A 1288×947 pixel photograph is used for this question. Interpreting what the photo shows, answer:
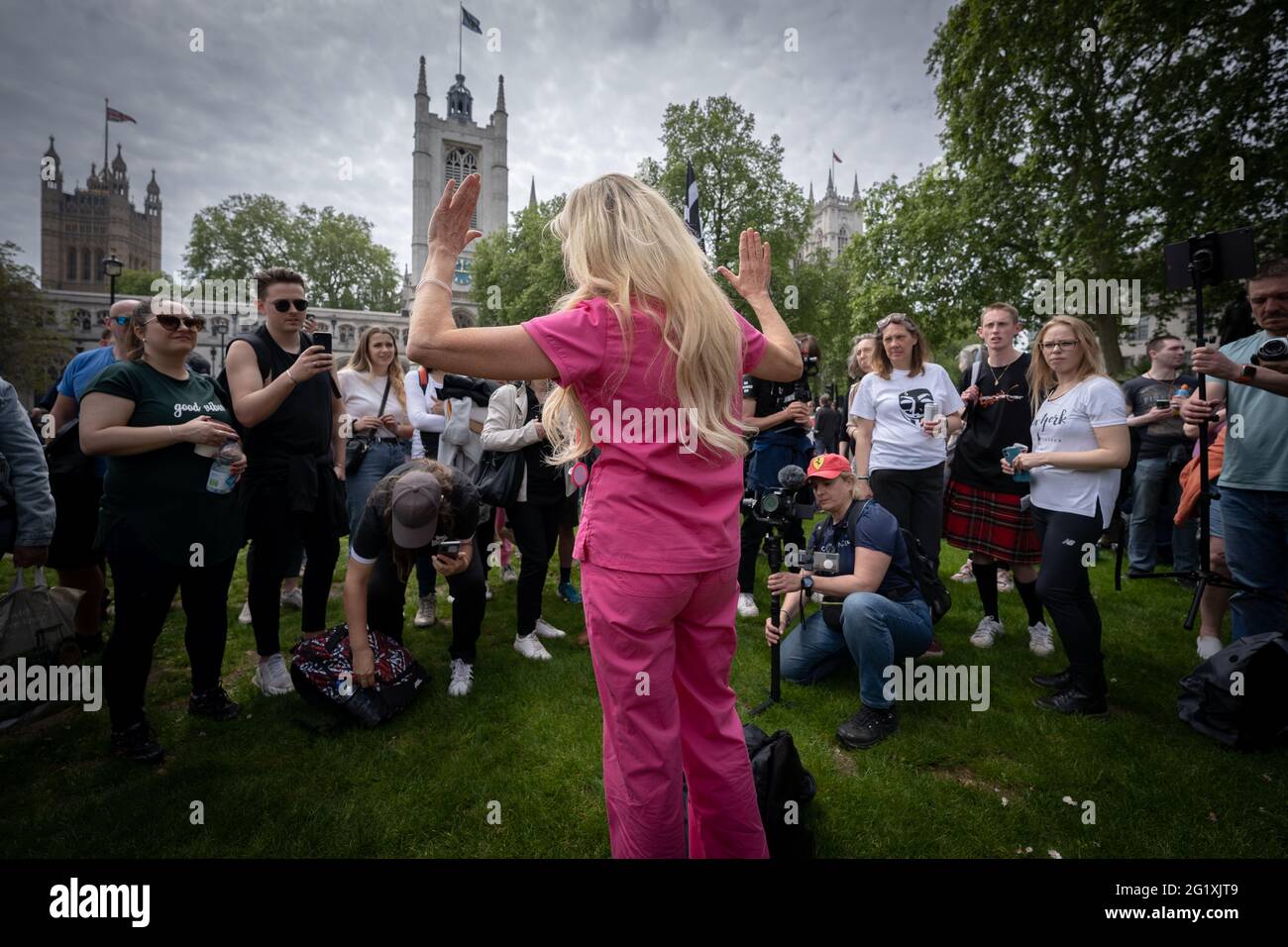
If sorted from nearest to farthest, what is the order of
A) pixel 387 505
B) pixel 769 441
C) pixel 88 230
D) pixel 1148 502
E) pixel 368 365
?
1. pixel 387 505
2. pixel 769 441
3. pixel 368 365
4. pixel 1148 502
5. pixel 88 230

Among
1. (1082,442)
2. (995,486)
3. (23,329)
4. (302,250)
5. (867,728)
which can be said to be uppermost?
(302,250)

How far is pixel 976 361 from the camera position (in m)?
4.95

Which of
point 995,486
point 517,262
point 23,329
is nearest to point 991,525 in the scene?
point 995,486

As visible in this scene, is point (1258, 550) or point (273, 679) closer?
point (1258, 550)

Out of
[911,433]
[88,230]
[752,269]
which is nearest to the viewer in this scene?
[752,269]

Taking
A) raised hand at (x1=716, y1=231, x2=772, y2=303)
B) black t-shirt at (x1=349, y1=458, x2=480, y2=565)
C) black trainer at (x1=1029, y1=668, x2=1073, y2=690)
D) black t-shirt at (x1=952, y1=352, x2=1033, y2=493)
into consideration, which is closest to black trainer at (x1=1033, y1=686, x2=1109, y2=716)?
black trainer at (x1=1029, y1=668, x2=1073, y2=690)

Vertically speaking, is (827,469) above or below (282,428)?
below

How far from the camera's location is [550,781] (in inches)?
113

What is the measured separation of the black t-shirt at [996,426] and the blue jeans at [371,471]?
15.4 feet

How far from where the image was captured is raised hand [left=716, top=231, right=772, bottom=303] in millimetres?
2154

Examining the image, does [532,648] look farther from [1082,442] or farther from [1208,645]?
[1208,645]

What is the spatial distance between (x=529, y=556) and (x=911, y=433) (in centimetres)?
305

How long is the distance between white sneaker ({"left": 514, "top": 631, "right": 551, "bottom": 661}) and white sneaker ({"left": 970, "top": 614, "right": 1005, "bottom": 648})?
3.28 m

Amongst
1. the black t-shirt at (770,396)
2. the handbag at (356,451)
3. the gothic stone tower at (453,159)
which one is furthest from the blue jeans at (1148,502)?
the gothic stone tower at (453,159)
